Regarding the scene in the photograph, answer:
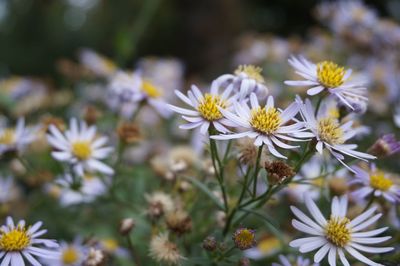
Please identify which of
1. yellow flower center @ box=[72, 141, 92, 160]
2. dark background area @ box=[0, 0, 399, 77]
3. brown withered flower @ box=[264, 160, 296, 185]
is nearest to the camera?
brown withered flower @ box=[264, 160, 296, 185]

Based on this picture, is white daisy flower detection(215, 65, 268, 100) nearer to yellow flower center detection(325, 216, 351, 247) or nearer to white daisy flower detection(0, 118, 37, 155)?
yellow flower center detection(325, 216, 351, 247)

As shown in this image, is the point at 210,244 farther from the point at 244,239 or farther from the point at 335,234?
the point at 335,234

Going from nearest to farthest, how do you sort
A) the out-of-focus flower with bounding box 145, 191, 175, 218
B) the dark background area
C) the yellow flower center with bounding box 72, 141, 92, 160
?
the out-of-focus flower with bounding box 145, 191, 175, 218 < the yellow flower center with bounding box 72, 141, 92, 160 < the dark background area

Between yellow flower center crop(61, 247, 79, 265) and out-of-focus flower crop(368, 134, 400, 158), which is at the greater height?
out-of-focus flower crop(368, 134, 400, 158)

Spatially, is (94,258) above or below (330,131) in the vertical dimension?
below

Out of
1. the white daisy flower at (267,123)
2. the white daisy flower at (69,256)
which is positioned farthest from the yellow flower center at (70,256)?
the white daisy flower at (267,123)

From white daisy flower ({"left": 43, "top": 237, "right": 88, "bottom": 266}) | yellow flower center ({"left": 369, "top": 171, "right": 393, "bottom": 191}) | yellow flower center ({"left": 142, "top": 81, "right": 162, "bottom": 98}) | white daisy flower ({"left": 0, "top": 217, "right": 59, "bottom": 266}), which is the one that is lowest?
white daisy flower ({"left": 0, "top": 217, "right": 59, "bottom": 266})

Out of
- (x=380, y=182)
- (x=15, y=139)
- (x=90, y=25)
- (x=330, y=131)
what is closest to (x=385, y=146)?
(x=380, y=182)

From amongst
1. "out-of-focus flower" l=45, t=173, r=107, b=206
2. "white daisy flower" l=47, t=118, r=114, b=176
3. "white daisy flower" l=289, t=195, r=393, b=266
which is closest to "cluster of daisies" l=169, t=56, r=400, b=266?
"white daisy flower" l=289, t=195, r=393, b=266
